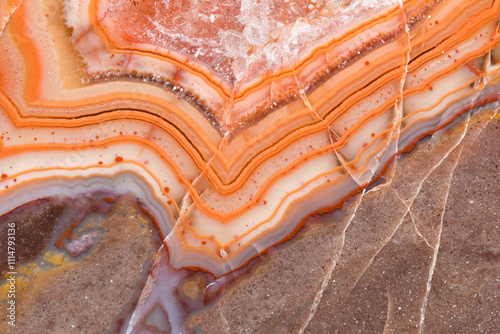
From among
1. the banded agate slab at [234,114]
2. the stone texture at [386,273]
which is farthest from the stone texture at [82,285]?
the stone texture at [386,273]

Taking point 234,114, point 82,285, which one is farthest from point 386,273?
point 82,285

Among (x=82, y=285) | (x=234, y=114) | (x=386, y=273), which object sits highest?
(x=234, y=114)

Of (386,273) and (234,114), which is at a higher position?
(234,114)

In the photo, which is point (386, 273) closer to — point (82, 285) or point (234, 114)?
point (234, 114)

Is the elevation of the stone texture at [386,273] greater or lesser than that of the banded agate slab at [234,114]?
lesser

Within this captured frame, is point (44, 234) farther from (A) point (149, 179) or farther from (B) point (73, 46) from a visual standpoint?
(B) point (73, 46)

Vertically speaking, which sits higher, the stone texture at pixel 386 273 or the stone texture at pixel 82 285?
the stone texture at pixel 82 285

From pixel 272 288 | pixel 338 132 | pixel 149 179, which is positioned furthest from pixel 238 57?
pixel 272 288

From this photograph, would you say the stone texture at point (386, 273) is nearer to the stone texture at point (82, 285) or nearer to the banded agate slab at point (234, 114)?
the banded agate slab at point (234, 114)
